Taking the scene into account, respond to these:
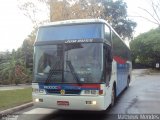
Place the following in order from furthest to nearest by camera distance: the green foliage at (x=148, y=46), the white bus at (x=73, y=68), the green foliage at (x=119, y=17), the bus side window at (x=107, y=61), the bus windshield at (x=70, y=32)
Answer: the green foliage at (x=119, y=17) → the green foliage at (x=148, y=46) → the bus windshield at (x=70, y=32) → the bus side window at (x=107, y=61) → the white bus at (x=73, y=68)

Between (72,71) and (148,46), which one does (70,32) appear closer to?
(72,71)

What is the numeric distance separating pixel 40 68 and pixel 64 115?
2.01 metres

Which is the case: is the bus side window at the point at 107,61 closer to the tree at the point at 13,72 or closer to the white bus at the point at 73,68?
the white bus at the point at 73,68

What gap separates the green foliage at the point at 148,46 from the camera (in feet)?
171

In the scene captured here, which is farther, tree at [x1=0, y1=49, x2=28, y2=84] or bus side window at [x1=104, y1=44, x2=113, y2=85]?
tree at [x1=0, y1=49, x2=28, y2=84]

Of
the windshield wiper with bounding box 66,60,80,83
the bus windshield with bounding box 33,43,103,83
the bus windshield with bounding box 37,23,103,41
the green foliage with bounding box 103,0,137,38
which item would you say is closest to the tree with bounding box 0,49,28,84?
the bus windshield with bounding box 37,23,103,41

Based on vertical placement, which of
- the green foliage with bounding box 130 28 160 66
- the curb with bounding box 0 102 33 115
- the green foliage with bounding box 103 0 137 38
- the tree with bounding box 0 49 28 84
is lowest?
the curb with bounding box 0 102 33 115

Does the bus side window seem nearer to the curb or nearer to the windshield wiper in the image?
the windshield wiper

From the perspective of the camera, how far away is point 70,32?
35.4 ft

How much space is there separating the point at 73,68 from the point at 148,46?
4446cm

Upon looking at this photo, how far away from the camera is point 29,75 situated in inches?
1041

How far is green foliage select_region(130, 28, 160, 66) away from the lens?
171ft

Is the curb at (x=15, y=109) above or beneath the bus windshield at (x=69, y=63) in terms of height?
beneath

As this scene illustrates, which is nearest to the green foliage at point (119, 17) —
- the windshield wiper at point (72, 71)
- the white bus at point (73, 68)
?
the white bus at point (73, 68)
